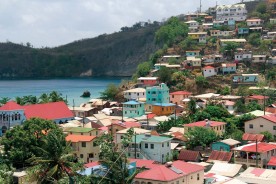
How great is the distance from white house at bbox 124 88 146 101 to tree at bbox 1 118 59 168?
23567mm

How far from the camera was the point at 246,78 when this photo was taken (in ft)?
170

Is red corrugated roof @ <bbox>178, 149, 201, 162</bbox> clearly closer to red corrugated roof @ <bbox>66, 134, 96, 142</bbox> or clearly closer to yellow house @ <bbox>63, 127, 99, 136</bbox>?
red corrugated roof @ <bbox>66, 134, 96, 142</bbox>

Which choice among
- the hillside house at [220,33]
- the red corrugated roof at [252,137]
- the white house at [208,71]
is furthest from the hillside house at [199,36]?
the red corrugated roof at [252,137]

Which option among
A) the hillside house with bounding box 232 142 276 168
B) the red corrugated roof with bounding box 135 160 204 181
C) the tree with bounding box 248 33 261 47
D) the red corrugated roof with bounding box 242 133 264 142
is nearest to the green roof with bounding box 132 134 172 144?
the hillside house with bounding box 232 142 276 168

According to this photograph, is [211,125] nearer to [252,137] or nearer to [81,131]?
[252,137]

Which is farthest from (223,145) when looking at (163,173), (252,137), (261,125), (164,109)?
(164,109)

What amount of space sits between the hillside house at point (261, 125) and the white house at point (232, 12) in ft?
141

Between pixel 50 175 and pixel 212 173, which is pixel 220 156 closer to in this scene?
pixel 212 173

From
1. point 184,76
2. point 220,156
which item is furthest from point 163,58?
point 220,156

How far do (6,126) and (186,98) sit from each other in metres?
18.1

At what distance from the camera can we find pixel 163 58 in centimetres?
6381

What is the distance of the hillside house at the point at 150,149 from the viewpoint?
27.0 meters

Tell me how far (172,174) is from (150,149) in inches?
235

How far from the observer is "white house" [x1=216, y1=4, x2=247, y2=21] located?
7481 cm
